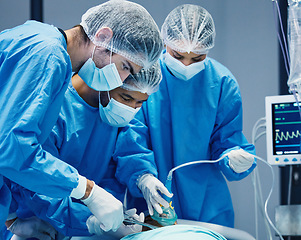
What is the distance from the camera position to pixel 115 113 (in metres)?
1.68

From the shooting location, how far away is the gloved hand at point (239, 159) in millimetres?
1816

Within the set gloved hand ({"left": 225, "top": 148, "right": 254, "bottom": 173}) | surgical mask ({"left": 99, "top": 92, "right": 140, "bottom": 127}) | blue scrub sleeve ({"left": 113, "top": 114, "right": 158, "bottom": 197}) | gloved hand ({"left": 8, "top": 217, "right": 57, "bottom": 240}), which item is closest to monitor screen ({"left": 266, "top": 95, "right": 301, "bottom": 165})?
gloved hand ({"left": 225, "top": 148, "right": 254, "bottom": 173})

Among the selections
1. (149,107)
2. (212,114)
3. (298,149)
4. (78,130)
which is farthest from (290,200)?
(78,130)

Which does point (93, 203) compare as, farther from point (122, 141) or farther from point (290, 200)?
point (290, 200)

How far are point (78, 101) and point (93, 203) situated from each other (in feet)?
1.63

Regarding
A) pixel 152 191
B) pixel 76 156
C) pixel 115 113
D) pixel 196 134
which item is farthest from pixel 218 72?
pixel 76 156

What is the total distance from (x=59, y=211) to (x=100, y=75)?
536mm

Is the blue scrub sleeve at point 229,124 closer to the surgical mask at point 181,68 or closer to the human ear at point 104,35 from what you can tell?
the surgical mask at point 181,68

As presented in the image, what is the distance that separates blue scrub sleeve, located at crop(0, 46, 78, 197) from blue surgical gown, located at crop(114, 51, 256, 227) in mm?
726

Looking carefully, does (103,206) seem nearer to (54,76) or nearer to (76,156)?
(76,156)

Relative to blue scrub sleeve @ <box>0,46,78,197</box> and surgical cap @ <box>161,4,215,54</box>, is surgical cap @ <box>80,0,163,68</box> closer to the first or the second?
blue scrub sleeve @ <box>0,46,78,197</box>

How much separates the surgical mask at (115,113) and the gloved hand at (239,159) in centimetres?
48

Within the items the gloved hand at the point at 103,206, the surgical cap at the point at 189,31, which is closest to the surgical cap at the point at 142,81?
the surgical cap at the point at 189,31

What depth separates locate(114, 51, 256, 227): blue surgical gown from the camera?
6.40 ft
